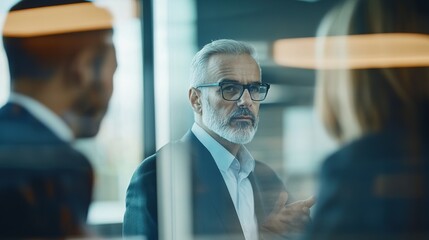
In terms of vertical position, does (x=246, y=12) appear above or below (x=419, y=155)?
above

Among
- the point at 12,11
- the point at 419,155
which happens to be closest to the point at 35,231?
the point at 12,11

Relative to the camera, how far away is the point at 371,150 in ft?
9.80

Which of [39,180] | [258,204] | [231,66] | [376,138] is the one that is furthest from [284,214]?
[39,180]

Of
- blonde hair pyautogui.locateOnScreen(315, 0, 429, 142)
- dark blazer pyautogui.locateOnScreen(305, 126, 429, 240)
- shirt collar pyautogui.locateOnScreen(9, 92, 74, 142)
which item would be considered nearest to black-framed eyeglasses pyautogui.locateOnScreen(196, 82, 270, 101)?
blonde hair pyautogui.locateOnScreen(315, 0, 429, 142)

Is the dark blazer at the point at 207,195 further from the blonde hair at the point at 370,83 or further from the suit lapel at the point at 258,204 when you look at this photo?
→ the blonde hair at the point at 370,83

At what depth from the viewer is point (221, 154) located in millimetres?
2982

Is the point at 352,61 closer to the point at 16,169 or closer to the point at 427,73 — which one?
the point at 427,73

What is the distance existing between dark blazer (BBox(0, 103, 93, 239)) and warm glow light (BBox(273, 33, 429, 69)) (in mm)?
899

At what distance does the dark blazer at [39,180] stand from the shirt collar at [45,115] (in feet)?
0.06

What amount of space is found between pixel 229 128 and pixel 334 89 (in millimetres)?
427

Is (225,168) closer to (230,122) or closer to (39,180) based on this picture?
(230,122)

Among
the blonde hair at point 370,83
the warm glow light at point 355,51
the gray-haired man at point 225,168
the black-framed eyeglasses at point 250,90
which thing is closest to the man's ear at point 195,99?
the gray-haired man at point 225,168

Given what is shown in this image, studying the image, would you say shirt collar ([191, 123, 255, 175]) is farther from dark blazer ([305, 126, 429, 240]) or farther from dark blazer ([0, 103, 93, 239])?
dark blazer ([0, 103, 93, 239])

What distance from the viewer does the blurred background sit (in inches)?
115
